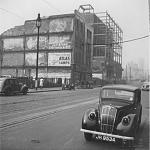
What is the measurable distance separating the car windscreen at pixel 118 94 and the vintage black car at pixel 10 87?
1577cm

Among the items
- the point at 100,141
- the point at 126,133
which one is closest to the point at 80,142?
the point at 100,141

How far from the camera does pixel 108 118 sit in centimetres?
668

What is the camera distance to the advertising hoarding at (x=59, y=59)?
173 ft

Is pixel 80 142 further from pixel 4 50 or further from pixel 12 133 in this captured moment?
pixel 4 50

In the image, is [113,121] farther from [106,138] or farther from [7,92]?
[7,92]

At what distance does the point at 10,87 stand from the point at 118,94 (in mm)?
16526

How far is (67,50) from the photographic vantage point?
173 feet

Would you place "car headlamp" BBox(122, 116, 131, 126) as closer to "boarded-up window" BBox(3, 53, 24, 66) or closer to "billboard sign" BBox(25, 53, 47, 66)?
"billboard sign" BBox(25, 53, 47, 66)

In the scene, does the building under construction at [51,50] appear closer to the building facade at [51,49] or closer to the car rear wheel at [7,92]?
the building facade at [51,49]

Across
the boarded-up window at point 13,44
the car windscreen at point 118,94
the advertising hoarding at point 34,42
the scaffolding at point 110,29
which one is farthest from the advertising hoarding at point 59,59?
the car windscreen at point 118,94

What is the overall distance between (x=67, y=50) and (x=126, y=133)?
46924 millimetres

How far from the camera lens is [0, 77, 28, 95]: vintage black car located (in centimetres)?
2234

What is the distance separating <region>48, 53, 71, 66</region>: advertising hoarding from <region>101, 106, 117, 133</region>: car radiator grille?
4585 centimetres

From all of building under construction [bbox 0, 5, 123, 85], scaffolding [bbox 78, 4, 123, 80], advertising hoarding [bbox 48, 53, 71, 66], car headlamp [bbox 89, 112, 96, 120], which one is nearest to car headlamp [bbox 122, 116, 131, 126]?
car headlamp [bbox 89, 112, 96, 120]
